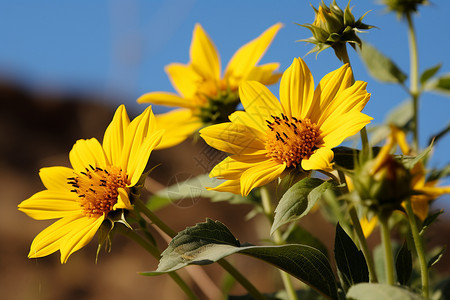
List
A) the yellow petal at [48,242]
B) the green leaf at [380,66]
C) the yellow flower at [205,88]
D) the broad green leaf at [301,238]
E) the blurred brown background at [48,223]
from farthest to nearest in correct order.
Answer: the blurred brown background at [48,223] → the green leaf at [380,66] → the yellow flower at [205,88] → the broad green leaf at [301,238] → the yellow petal at [48,242]

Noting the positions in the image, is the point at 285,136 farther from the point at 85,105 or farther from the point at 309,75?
the point at 85,105

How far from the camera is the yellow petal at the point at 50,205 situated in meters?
0.74

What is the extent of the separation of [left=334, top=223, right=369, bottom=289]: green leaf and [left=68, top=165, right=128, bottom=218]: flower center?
0.28 meters

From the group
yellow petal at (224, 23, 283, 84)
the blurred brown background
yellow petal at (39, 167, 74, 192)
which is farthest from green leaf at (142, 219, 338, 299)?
the blurred brown background

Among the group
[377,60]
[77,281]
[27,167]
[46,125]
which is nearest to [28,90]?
[46,125]

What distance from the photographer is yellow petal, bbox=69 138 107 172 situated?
77cm

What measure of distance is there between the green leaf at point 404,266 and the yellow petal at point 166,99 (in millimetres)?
522

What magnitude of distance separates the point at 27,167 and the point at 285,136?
10.1ft

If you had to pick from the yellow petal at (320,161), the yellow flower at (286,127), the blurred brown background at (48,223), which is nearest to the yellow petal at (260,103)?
the yellow flower at (286,127)

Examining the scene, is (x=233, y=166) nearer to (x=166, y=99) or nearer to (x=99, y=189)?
(x=99, y=189)

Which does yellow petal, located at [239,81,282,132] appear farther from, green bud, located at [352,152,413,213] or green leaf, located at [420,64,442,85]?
green leaf, located at [420,64,442,85]

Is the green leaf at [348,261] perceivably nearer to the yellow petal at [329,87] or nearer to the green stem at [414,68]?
the yellow petal at [329,87]

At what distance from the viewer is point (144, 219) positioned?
2.48 feet

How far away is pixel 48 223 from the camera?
105 inches
